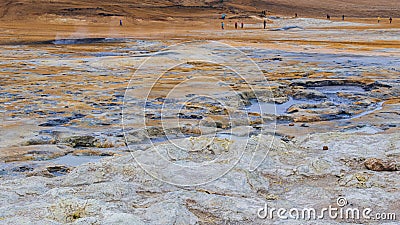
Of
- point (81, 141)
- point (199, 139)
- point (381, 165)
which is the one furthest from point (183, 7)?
point (381, 165)

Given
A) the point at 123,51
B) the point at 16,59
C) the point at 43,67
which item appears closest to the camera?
the point at 43,67

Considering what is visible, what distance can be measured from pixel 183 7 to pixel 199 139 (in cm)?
4740

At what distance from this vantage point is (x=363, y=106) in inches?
396

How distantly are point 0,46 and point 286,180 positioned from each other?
22.2m

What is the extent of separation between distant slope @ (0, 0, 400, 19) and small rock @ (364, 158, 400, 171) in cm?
4201

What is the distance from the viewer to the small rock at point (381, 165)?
5215mm

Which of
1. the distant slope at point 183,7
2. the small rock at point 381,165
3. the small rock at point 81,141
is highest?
the distant slope at point 183,7

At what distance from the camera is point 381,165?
525 cm

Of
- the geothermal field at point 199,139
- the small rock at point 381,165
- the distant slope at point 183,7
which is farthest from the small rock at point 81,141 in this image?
the distant slope at point 183,7

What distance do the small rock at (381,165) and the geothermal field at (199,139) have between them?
0.01m

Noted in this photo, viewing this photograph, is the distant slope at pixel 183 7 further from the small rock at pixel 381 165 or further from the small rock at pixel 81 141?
the small rock at pixel 381 165

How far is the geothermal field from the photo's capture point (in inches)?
162

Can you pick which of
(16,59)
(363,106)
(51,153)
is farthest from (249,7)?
(51,153)

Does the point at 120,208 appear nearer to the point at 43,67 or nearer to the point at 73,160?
the point at 73,160
